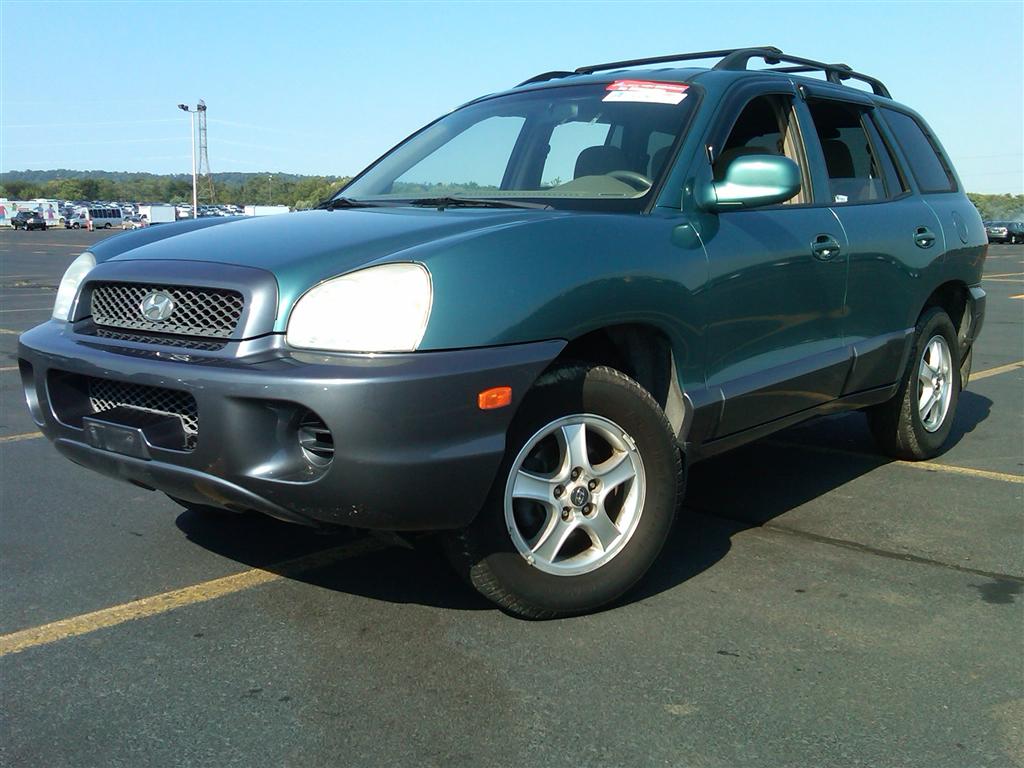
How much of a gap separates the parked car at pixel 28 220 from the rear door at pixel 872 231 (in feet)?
249

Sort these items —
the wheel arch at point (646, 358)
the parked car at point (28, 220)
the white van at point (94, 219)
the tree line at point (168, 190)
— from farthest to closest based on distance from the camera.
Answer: the tree line at point (168, 190)
the white van at point (94, 219)
the parked car at point (28, 220)
the wheel arch at point (646, 358)

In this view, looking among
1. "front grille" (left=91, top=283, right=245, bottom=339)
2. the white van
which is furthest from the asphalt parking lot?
the white van

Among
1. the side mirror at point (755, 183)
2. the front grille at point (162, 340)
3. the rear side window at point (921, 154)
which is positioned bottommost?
the front grille at point (162, 340)

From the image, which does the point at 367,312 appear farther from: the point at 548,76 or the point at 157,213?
the point at 157,213

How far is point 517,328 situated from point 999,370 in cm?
715

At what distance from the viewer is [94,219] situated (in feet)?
261

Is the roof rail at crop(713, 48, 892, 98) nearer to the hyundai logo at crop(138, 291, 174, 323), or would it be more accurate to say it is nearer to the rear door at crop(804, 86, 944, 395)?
the rear door at crop(804, 86, 944, 395)

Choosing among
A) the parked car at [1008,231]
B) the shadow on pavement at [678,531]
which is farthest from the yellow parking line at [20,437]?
the parked car at [1008,231]

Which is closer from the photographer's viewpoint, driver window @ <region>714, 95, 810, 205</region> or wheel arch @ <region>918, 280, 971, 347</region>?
driver window @ <region>714, 95, 810, 205</region>

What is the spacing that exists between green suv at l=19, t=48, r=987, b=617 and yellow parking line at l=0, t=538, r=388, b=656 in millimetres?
447

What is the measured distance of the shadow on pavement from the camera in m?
3.59

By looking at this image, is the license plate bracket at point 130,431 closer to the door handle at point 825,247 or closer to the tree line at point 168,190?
the door handle at point 825,247

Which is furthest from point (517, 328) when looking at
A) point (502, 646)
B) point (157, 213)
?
point (157, 213)

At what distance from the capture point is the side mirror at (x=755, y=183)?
3.66 meters
